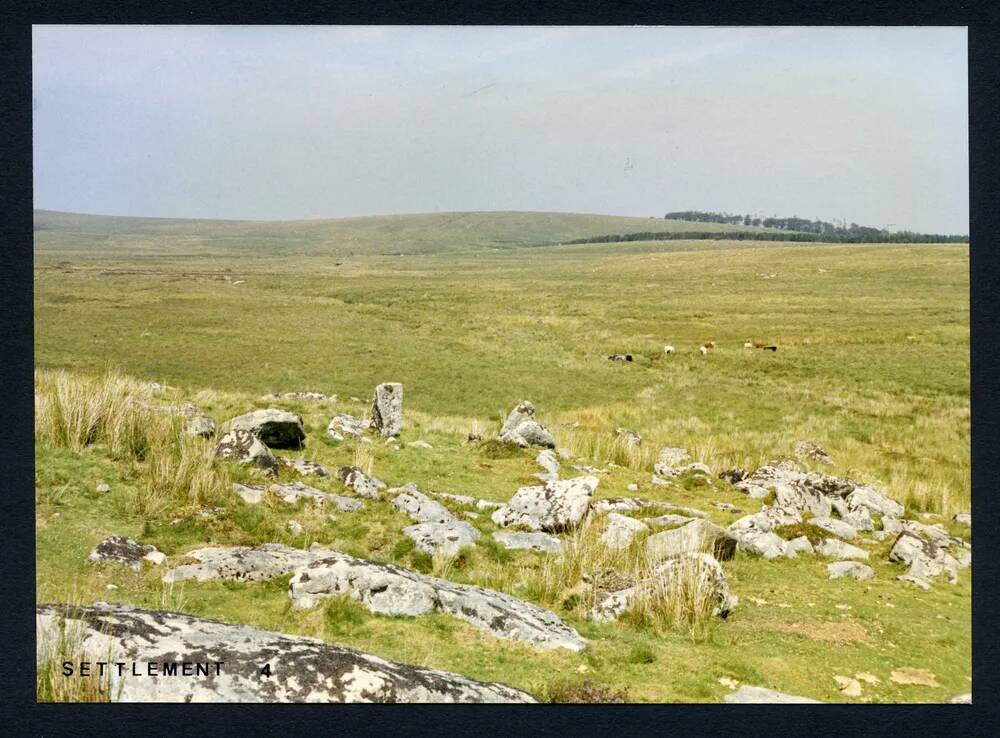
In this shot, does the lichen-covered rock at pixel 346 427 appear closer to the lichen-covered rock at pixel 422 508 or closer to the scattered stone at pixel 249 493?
the lichen-covered rock at pixel 422 508

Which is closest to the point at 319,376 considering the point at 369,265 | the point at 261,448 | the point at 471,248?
the point at 261,448

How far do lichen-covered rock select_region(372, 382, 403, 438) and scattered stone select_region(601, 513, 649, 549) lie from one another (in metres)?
6.67

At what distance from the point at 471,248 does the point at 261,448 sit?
179146 mm

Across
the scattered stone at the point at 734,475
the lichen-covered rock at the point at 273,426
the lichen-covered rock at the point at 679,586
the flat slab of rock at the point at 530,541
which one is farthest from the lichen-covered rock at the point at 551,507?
the scattered stone at the point at 734,475

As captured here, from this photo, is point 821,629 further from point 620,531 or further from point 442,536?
point 442,536

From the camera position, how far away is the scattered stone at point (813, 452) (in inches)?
689

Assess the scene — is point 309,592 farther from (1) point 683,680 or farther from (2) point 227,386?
(2) point 227,386

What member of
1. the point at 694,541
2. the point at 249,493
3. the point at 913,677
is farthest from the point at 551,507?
the point at 913,677

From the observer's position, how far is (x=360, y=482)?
11484 mm

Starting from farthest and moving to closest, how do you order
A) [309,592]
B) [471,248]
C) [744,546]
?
[471,248] < [744,546] < [309,592]

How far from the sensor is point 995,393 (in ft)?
28.0

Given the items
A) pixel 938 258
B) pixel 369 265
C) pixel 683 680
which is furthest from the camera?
pixel 369 265

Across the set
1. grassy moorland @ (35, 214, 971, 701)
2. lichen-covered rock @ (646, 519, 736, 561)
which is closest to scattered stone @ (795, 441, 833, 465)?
grassy moorland @ (35, 214, 971, 701)

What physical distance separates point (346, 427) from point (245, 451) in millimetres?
4406
